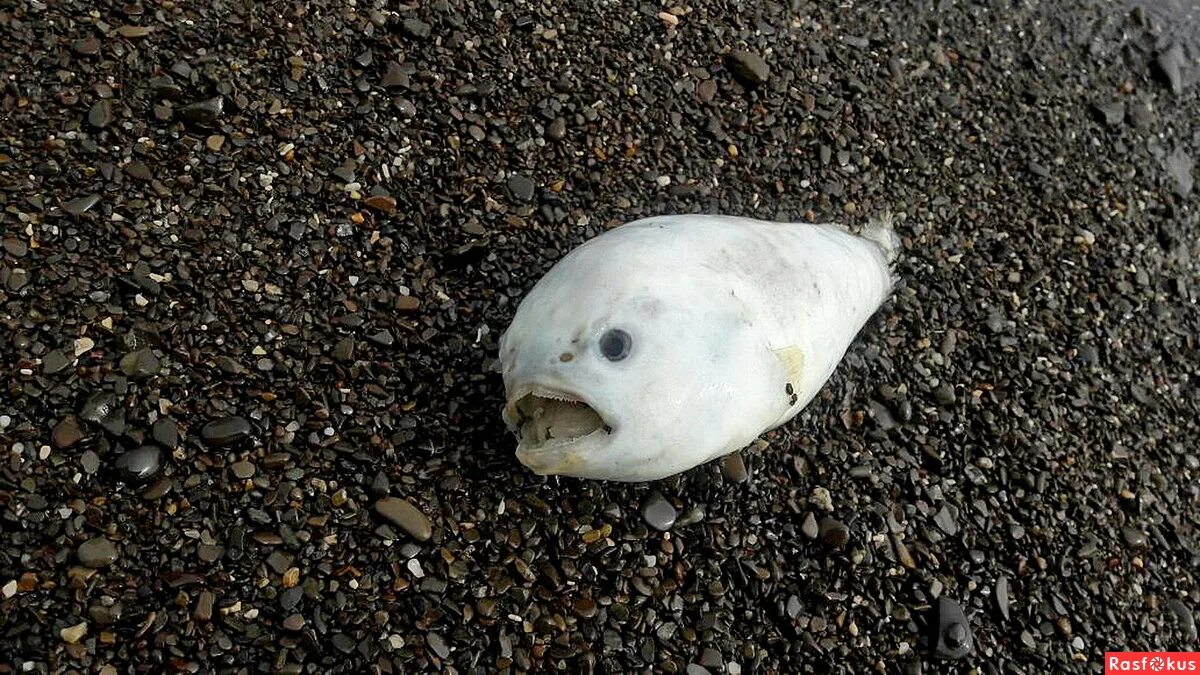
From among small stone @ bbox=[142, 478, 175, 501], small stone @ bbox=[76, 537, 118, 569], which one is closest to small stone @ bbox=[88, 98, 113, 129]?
small stone @ bbox=[142, 478, 175, 501]

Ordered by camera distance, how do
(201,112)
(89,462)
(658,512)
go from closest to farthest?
(89,462) < (658,512) < (201,112)

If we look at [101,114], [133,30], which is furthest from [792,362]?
[133,30]

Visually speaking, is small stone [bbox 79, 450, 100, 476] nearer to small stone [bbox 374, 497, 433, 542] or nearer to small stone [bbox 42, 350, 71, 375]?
small stone [bbox 42, 350, 71, 375]

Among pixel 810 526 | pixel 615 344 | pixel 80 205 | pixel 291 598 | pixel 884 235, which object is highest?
pixel 615 344

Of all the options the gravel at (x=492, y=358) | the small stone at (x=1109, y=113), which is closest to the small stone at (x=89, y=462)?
the gravel at (x=492, y=358)

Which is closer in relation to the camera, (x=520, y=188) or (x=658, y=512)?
(x=658, y=512)

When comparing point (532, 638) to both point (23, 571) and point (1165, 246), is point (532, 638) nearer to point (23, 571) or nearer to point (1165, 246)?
point (23, 571)

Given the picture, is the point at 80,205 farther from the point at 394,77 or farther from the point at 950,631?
the point at 950,631
